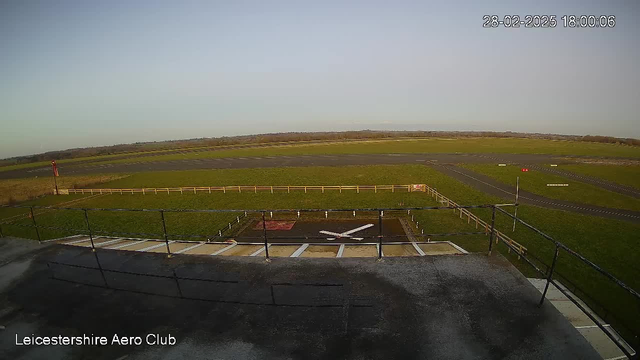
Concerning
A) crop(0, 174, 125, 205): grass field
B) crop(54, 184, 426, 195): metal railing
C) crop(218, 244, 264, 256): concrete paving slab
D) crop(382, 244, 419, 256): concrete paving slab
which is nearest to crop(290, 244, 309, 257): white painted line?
crop(218, 244, 264, 256): concrete paving slab

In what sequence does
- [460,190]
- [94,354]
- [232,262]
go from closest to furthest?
[94,354], [232,262], [460,190]

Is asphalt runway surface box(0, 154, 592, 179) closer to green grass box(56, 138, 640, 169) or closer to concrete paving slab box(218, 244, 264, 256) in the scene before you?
green grass box(56, 138, 640, 169)

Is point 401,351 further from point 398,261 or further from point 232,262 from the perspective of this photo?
point 232,262

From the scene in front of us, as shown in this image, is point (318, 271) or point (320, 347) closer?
point (320, 347)

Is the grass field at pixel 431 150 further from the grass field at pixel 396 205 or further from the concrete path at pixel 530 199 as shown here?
the concrete path at pixel 530 199

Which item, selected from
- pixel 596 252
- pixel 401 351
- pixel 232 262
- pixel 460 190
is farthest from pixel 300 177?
pixel 401 351

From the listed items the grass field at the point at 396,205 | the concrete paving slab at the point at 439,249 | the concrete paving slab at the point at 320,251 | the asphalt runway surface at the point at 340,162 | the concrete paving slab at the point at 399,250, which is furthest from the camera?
the asphalt runway surface at the point at 340,162

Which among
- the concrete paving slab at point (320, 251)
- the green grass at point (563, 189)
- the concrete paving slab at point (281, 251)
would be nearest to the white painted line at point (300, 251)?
the concrete paving slab at point (320, 251)
